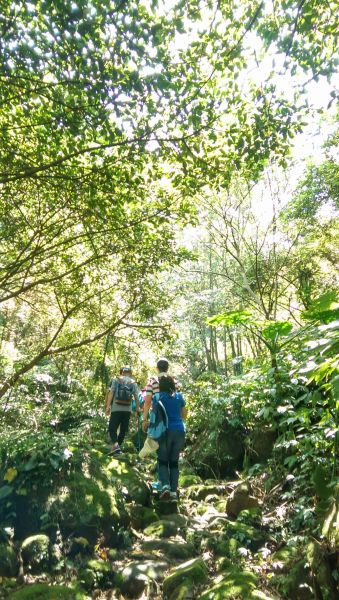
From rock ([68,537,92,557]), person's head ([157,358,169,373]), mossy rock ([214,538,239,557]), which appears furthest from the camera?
person's head ([157,358,169,373])

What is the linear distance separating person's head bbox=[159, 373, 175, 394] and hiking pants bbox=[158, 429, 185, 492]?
22.5 inches

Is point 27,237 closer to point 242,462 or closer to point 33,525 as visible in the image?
point 33,525

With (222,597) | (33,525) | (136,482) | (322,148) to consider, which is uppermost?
(322,148)

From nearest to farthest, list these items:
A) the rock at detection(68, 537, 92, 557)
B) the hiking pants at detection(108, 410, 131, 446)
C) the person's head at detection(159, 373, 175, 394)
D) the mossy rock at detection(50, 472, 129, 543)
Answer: the rock at detection(68, 537, 92, 557) < the mossy rock at detection(50, 472, 129, 543) < the person's head at detection(159, 373, 175, 394) < the hiking pants at detection(108, 410, 131, 446)

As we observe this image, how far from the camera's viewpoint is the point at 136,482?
6.09 meters

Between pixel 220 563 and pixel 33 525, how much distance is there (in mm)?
2036

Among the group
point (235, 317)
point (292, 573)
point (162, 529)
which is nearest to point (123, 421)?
point (162, 529)

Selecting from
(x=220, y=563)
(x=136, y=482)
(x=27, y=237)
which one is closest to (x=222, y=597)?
(x=220, y=563)

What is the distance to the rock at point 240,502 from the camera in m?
5.52

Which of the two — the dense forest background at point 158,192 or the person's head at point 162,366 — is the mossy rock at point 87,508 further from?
the person's head at point 162,366

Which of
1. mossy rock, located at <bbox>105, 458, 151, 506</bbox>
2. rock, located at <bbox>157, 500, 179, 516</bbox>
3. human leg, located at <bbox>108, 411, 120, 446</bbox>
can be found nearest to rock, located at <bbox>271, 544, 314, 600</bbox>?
rock, located at <bbox>157, 500, 179, 516</bbox>

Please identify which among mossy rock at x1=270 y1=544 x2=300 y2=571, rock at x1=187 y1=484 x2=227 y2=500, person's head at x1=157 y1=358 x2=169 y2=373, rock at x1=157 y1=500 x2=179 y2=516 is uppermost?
person's head at x1=157 y1=358 x2=169 y2=373

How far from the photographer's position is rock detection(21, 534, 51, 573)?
13.8 feet

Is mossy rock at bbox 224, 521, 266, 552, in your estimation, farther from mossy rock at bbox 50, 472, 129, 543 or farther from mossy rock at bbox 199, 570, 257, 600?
mossy rock at bbox 50, 472, 129, 543
